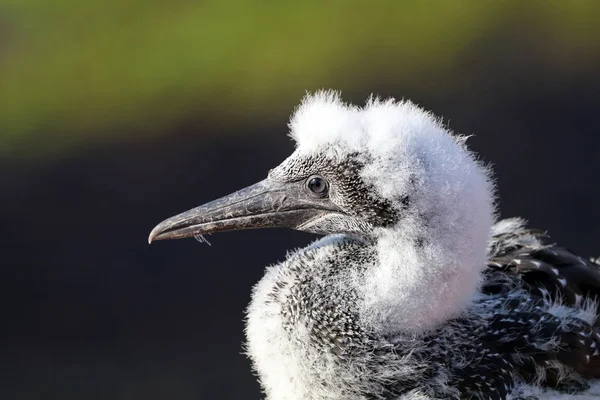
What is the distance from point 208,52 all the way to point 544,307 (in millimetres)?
4693

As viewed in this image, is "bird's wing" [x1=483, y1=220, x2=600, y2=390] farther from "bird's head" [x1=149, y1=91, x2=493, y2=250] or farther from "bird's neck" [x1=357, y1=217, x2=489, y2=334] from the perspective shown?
"bird's head" [x1=149, y1=91, x2=493, y2=250]

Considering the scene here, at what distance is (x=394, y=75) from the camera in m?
7.38

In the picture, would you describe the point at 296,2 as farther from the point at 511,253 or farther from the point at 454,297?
the point at 454,297

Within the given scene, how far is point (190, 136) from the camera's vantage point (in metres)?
7.17

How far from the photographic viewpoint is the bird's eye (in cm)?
330

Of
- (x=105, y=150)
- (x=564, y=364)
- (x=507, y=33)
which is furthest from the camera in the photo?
(x=507, y=33)

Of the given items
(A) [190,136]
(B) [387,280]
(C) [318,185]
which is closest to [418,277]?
(B) [387,280]

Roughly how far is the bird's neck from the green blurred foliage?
4139mm

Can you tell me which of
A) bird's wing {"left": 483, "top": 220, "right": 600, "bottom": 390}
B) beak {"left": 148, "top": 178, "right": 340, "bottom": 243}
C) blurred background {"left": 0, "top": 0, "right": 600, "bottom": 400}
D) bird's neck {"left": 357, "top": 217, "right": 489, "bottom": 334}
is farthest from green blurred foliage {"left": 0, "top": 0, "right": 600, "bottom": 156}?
bird's neck {"left": 357, "top": 217, "right": 489, "bottom": 334}

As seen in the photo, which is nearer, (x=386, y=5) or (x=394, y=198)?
(x=394, y=198)

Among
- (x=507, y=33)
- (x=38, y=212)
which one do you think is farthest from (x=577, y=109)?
(x=38, y=212)

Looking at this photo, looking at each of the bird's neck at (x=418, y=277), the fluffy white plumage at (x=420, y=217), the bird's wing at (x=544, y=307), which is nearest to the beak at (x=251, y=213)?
the fluffy white plumage at (x=420, y=217)

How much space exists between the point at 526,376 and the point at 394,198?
811 mm

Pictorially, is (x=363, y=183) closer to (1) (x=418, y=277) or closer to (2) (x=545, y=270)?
(1) (x=418, y=277)
